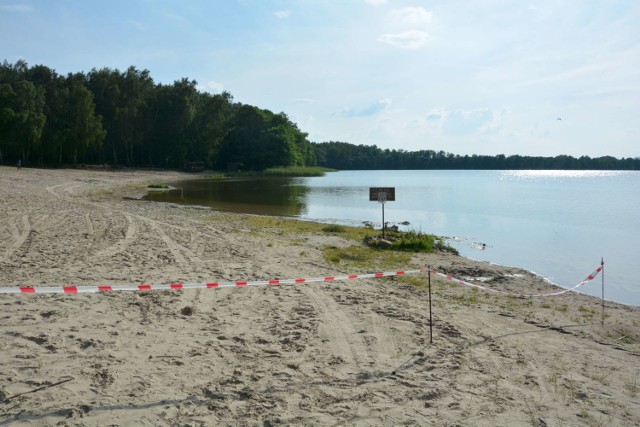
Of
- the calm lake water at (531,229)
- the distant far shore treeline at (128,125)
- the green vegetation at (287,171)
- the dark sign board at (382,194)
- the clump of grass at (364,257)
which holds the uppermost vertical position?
the distant far shore treeline at (128,125)

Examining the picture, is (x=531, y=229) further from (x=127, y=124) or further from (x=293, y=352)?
(x=127, y=124)

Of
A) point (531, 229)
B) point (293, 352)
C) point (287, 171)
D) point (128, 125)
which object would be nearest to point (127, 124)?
point (128, 125)

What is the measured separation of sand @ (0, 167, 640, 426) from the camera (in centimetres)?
470

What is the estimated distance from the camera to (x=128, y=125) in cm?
7550

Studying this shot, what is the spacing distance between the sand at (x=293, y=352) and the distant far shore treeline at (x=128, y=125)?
58.3m

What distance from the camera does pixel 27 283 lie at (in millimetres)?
8352

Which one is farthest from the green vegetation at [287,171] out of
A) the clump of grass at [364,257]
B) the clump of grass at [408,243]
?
the clump of grass at [364,257]

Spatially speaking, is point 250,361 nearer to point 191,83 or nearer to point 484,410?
point 484,410

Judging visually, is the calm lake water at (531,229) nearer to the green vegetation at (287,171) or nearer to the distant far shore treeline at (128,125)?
the distant far shore treeline at (128,125)

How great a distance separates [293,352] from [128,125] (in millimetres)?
78032

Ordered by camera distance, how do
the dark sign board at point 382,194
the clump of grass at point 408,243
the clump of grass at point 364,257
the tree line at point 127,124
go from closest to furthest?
1. the clump of grass at point 364,257
2. the clump of grass at point 408,243
3. the dark sign board at point 382,194
4. the tree line at point 127,124

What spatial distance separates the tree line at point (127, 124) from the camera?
59.7 m

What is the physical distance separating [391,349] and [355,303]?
222cm

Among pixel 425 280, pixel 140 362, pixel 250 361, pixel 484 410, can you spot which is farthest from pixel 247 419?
pixel 425 280
